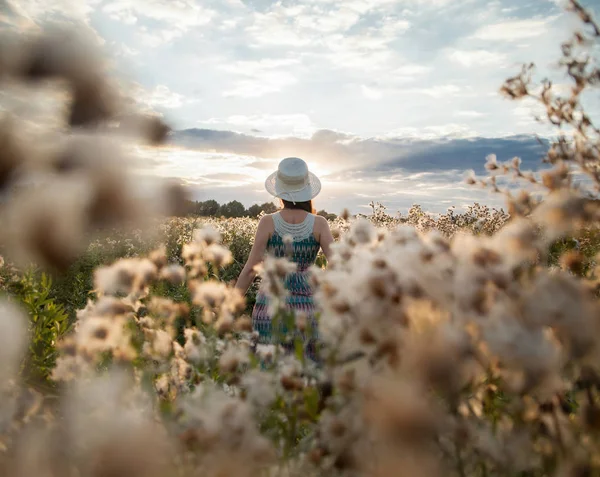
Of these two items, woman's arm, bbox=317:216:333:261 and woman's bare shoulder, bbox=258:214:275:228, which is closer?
woman's bare shoulder, bbox=258:214:275:228

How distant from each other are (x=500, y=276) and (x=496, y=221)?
22.3ft

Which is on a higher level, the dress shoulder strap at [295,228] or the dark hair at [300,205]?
the dark hair at [300,205]

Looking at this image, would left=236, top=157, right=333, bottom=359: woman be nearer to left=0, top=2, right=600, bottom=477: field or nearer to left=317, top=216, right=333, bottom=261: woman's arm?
left=317, top=216, right=333, bottom=261: woman's arm

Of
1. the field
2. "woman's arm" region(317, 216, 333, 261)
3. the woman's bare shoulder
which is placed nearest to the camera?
the field

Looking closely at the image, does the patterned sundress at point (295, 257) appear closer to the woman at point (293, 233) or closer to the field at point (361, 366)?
the woman at point (293, 233)

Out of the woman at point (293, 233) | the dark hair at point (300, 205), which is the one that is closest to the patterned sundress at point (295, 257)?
the woman at point (293, 233)

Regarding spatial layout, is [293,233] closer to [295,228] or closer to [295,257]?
[295,228]

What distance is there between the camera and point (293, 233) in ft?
12.6

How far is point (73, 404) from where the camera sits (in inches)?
29.7

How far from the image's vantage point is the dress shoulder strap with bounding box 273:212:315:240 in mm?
3822

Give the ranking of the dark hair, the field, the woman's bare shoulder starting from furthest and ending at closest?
the dark hair < the woman's bare shoulder < the field

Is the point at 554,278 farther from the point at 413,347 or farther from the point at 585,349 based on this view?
the point at 413,347

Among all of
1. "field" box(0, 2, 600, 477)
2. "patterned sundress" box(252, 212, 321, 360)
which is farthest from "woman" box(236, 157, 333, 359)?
"field" box(0, 2, 600, 477)

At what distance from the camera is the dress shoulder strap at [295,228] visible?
3822 mm
